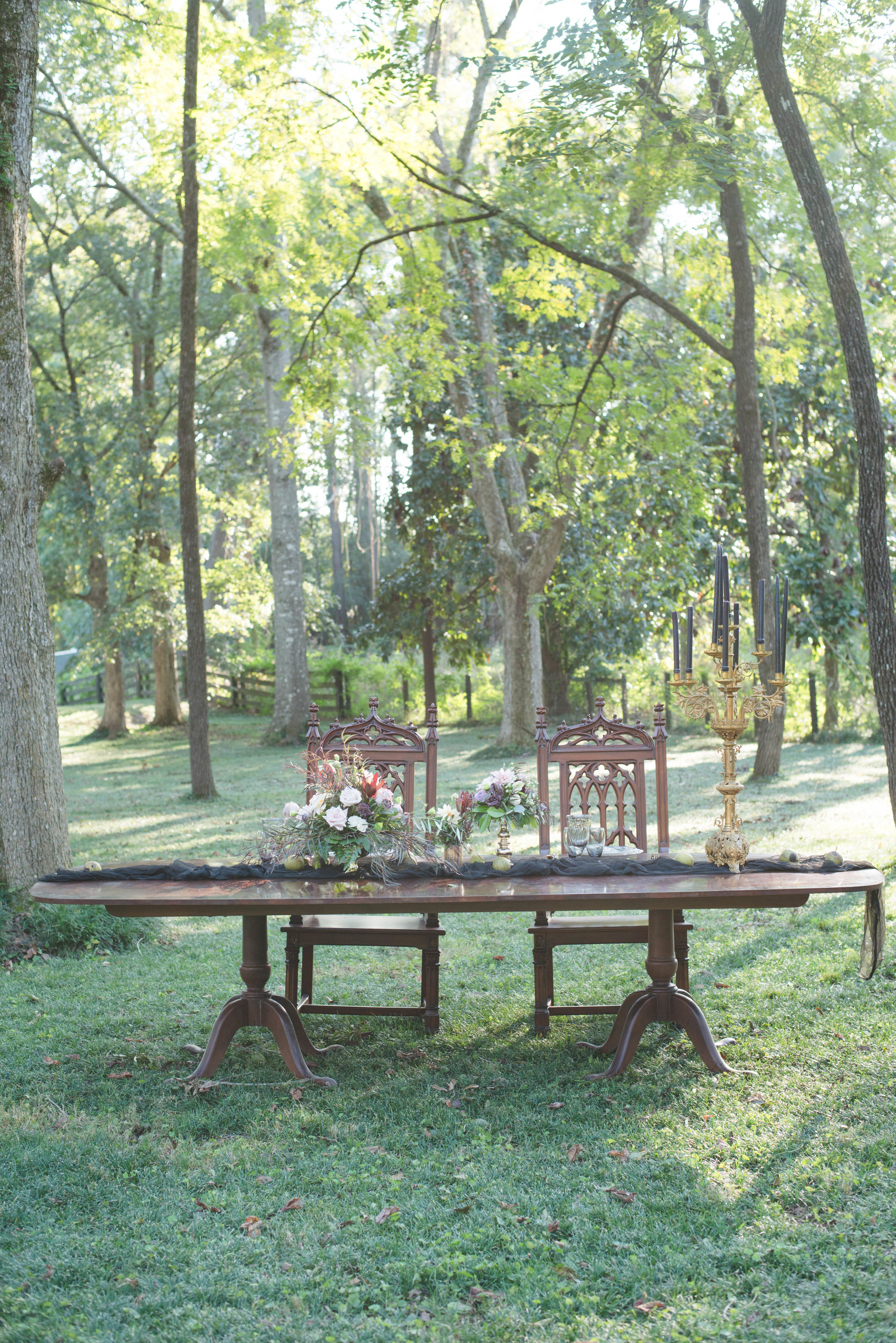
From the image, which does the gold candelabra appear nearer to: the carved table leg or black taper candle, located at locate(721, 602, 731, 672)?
black taper candle, located at locate(721, 602, 731, 672)

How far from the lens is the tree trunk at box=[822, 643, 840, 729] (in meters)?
15.9

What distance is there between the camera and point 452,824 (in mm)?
4312

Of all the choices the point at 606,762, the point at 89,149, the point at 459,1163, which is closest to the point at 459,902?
the point at 459,1163

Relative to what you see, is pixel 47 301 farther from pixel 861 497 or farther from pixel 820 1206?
pixel 820 1206

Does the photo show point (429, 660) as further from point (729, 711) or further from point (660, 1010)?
point (729, 711)

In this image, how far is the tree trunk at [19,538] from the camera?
20.1 ft

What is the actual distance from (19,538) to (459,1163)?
173 inches

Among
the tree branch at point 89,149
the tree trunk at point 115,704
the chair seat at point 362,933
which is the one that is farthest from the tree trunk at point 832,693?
the tree trunk at point 115,704

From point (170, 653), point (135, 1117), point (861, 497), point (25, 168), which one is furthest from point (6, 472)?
point (170, 653)

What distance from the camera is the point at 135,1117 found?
388cm

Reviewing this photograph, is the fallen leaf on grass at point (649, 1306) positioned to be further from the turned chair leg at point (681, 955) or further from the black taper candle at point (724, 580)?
the black taper candle at point (724, 580)

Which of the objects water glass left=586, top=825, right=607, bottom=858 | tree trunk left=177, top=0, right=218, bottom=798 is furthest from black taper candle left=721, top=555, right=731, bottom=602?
tree trunk left=177, top=0, right=218, bottom=798

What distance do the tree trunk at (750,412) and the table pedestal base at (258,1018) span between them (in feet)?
21.9

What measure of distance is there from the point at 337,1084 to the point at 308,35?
1105 centimetres
